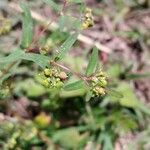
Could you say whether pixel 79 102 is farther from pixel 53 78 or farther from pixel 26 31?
pixel 53 78

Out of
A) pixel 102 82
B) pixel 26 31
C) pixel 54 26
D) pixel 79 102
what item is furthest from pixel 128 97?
pixel 102 82

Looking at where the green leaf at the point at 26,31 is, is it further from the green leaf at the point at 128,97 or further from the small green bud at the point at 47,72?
the green leaf at the point at 128,97

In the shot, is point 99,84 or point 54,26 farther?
point 54,26

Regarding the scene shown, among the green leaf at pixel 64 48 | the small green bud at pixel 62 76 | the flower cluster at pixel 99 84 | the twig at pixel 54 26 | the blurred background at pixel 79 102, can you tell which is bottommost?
the blurred background at pixel 79 102

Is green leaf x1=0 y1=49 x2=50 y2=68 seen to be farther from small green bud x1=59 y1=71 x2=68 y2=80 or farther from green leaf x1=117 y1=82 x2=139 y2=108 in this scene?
green leaf x1=117 y1=82 x2=139 y2=108

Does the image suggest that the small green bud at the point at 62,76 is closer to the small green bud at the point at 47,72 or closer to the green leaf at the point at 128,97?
the small green bud at the point at 47,72

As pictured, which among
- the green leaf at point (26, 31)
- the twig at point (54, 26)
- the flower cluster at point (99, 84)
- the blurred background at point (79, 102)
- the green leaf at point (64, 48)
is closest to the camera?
the flower cluster at point (99, 84)

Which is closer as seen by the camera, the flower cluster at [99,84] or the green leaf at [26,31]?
the flower cluster at [99,84]

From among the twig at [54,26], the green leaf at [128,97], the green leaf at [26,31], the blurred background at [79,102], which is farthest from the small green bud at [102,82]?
the twig at [54,26]

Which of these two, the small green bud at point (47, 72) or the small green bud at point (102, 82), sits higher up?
the small green bud at point (47, 72)

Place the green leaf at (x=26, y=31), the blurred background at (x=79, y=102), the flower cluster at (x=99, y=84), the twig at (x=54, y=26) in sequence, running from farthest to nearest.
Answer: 1. the twig at (x=54, y=26)
2. the blurred background at (x=79, y=102)
3. the green leaf at (x=26, y=31)
4. the flower cluster at (x=99, y=84)
